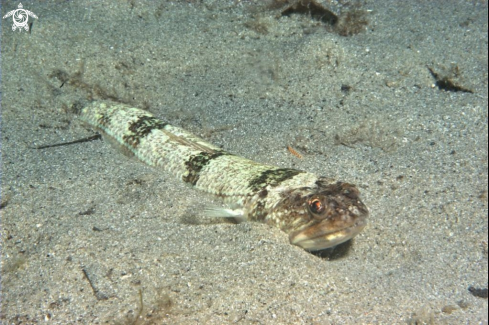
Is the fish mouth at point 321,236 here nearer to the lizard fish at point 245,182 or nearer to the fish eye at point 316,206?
the lizard fish at point 245,182

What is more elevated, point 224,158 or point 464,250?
point 224,158

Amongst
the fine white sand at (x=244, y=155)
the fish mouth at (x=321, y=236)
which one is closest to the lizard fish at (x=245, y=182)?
the fish mouth at (x=321, y=236)

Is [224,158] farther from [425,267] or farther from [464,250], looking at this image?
[464,250]

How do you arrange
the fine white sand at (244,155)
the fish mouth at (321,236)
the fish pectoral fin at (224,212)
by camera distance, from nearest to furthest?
1. the fine white sand at (244,155)
2. the fish mouth at (321,236)
3. the fish pectoral fin at (224,212)

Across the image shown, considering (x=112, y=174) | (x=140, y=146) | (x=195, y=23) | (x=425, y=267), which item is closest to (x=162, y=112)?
(x=140, y=146)

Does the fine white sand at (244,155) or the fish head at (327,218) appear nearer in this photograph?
the fine white sand at (244,155)
